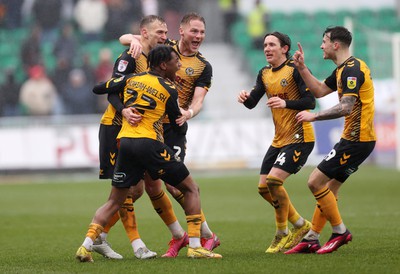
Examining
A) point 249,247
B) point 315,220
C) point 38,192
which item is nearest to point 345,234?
point 315,220

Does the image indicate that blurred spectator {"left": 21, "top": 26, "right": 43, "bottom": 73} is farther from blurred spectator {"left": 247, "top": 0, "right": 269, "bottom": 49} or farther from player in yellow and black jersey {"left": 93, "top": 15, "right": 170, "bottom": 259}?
player in yellow and black jersey {"left": 93, "top": 15, "right": 170, "bottom": 259}

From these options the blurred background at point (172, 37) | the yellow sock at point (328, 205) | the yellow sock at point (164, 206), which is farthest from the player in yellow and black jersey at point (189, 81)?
the blurred background at point (172, 37)

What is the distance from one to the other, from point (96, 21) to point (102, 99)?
3.38 meters

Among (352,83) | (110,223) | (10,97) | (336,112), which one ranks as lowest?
(10,97)

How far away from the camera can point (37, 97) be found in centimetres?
2742

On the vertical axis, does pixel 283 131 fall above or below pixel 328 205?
above

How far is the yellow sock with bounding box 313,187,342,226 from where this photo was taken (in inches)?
387

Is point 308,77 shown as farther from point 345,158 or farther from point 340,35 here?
point 345,158

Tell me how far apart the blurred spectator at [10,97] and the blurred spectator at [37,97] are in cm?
26

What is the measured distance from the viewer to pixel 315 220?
10.2m

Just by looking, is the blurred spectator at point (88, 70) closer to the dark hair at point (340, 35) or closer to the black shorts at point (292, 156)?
the black shorts at point (292, 156)

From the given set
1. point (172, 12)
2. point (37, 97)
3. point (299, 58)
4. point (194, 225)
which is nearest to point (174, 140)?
point (194, 225)

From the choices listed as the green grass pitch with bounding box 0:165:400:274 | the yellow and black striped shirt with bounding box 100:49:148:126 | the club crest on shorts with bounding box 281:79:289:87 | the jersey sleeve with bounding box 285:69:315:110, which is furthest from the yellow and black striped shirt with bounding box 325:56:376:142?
the yellow and black striped shirt with bounding box 100:49:148:126

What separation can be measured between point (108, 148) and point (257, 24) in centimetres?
2147
